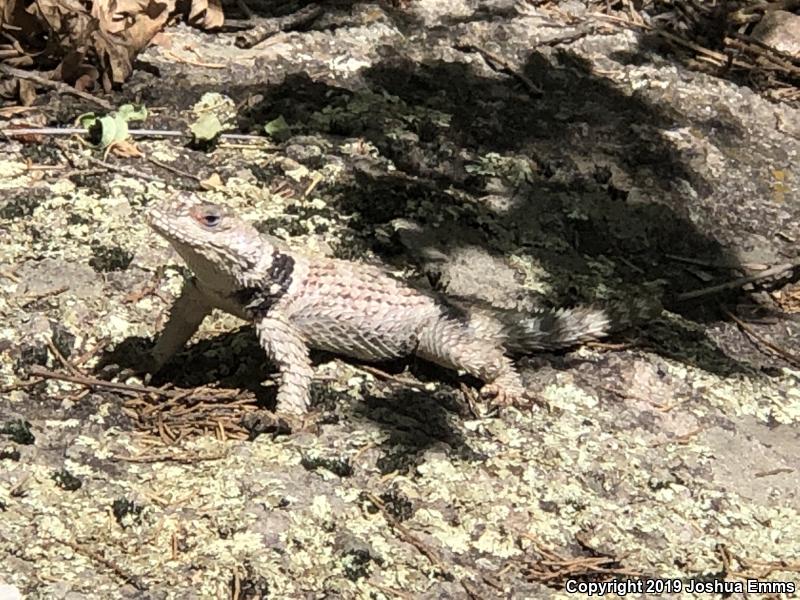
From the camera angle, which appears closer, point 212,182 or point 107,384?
point 107,384

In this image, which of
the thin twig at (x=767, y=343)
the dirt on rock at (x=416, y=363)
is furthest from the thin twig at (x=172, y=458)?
the thin twig at (x=767, y=343)

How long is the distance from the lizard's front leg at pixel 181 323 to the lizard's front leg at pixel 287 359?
0.22 m

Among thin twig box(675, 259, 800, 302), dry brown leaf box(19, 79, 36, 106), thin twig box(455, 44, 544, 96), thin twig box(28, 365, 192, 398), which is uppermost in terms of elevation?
thin twig box(455, 44, 544, 96)

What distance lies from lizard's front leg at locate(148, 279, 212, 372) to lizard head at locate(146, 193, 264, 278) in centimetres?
13

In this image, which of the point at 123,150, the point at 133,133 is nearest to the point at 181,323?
the point at 123,150

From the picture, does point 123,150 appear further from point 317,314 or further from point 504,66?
point 504,66

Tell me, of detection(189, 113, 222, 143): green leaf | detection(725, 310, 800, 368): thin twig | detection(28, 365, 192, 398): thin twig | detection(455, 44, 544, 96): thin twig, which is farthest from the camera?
detection(455, 44, 544, 96): thin twig

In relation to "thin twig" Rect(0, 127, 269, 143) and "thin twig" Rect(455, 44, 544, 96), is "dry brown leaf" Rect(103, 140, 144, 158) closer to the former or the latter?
"thin twig" Rect(0, 127, 269, 143)

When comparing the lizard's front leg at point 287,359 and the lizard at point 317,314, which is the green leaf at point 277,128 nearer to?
the lizard at point 317,314

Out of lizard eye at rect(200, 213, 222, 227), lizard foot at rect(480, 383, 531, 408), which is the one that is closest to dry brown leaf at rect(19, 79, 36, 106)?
lizard eye at rect(200, 213, 222, 227)

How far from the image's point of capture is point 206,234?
381 centimetres

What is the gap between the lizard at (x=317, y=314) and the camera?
3.86m

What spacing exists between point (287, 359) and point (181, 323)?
0.42 meters

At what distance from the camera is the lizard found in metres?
3.86
